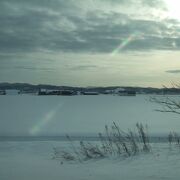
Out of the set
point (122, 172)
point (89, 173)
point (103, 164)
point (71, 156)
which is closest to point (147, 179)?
point (122, 172)

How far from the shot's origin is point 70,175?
26.7ft

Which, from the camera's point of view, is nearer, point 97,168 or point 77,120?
point 97,168

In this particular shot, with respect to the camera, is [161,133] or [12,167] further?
[161,133]

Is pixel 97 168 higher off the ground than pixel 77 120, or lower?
higher

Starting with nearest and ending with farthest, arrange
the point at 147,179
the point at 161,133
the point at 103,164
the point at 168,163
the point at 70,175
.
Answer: the point at 147,179 < the point at 70,175 < the point at 168,163 < the point at 103,164 < the point at 161,133

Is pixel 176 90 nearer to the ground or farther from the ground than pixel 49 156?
farther from the ground

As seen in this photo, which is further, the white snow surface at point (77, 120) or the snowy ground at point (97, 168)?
the white snow surface at point (77, 120)

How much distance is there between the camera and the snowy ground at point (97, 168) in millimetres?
7863

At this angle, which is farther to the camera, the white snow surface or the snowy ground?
the white snow surface

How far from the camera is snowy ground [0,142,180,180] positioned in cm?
786

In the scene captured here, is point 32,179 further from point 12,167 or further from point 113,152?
point 113,152

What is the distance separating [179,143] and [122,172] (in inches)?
129

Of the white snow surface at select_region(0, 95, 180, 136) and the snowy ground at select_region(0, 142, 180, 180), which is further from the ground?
the snowy ground at select_region(0, 142, 180, 180)

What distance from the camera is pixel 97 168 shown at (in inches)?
345
